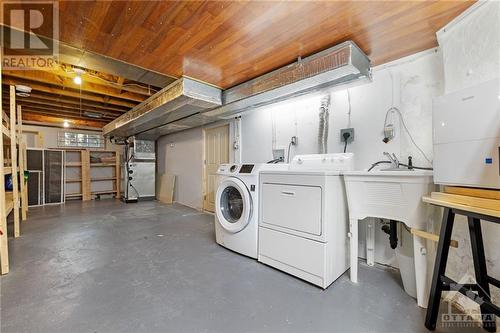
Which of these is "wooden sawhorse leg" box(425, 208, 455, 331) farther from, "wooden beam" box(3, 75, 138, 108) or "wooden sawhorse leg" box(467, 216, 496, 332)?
"wooden beam" box(3, 75, 138, 108)

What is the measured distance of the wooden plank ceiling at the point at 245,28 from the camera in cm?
140

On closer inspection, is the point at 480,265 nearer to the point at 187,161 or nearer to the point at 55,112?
the point at 187,161

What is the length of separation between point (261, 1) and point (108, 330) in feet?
7.57

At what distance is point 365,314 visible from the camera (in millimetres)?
1440

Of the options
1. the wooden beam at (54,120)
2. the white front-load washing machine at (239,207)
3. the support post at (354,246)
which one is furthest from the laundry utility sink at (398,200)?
the wooden beam at (54,120)

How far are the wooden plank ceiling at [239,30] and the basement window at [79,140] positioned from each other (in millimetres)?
5791

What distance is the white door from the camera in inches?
167

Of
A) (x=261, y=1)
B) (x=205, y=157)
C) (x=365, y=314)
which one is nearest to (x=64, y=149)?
(x=205, y=157)

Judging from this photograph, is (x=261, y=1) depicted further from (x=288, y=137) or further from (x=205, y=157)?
(x=205, y=157)

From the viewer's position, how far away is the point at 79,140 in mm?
6375

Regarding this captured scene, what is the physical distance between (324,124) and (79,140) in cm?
729

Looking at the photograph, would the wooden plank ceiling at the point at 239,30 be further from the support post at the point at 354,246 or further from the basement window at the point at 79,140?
the basement window at the point at 79,140

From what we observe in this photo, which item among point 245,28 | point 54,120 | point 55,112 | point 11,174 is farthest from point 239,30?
point 54,120

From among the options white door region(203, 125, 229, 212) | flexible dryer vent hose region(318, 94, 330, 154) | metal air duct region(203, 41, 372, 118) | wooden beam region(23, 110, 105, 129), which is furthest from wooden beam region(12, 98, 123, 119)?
flexible dryer vent hose region(318, 94, 330, 154)
